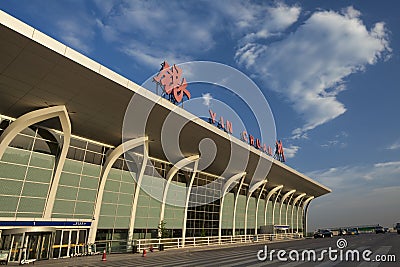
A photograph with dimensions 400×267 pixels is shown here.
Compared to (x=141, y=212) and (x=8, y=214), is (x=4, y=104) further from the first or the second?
(x=141, y=212)

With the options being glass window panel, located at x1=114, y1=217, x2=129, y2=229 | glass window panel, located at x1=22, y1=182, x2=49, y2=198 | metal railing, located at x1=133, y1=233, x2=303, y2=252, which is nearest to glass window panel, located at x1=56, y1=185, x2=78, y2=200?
glass window panel, located at x1=22, y1=182, x2=49, y2=198

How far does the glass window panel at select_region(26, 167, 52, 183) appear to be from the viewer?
70.6 feet

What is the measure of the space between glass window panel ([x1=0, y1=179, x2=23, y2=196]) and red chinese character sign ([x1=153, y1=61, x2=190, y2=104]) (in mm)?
12808

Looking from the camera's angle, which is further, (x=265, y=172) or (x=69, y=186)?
(x=265, y=172)

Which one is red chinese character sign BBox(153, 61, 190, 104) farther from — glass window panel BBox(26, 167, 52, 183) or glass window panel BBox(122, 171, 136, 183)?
glass window panel BBox(26, 167, 52, 183)

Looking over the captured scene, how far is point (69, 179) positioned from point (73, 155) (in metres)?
2.04

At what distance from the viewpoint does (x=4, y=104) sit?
19719 millimetres

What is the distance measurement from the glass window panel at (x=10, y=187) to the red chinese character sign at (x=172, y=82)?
1281 centimetres

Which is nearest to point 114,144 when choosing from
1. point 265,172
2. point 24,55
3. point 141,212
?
point 141,212

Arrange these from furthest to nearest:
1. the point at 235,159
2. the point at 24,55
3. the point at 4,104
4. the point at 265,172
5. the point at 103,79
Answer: the point at 265,172, the point at 235,159, the point at 4,104, the point at 103,79, the point at 24,55

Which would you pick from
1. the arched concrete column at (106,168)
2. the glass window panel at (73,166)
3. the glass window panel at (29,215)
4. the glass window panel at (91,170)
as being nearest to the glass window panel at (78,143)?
the glass window panel at (73,166)

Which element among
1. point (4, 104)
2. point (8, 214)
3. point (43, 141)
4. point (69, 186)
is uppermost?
point (4, 104)

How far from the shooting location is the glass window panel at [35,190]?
2119 centimetres

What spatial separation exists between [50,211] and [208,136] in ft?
48.3
